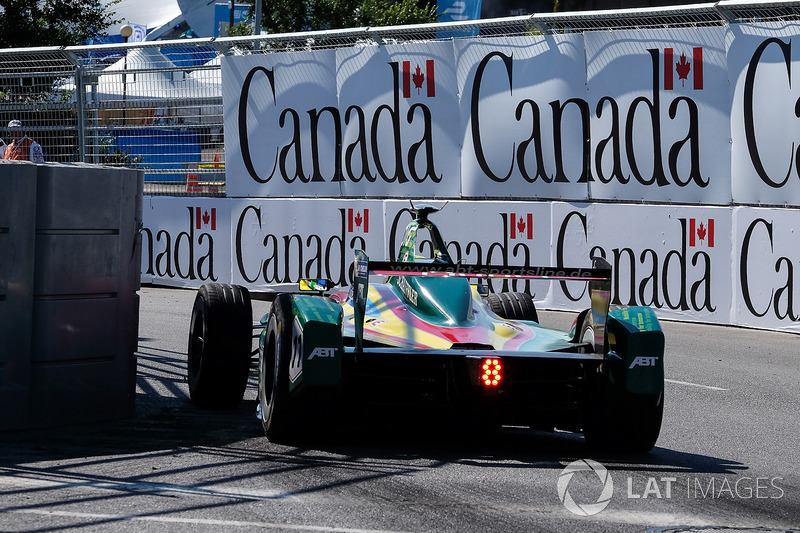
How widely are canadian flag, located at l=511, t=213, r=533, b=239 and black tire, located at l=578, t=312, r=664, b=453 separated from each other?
778cm

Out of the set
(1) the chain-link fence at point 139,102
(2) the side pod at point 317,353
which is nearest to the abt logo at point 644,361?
(2) the side pod at point 317,353

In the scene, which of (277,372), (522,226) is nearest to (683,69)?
(522,226)

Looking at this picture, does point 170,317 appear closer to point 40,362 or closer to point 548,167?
point 548,167

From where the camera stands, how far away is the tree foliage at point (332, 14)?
4056cm

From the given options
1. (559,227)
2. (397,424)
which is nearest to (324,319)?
(397,424)

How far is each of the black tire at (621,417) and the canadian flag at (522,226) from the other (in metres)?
7.78

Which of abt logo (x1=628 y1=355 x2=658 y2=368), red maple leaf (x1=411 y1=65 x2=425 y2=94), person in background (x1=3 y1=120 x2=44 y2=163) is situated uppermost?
red maple leaf (x1=411 y1=65 x2=425 y2=94)

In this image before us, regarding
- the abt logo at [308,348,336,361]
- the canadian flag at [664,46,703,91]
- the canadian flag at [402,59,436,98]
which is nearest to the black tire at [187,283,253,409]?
the abt logo at [308,348,336,361]

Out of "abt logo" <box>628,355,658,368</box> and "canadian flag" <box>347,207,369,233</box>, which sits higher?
"canadian flag" <box>347,207,369,233</box>

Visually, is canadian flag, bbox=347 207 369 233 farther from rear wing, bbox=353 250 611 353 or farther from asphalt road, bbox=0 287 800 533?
rear wing, bbox=353 250 611 353

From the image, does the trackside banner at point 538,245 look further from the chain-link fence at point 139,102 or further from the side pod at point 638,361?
the side pod at point 638,361

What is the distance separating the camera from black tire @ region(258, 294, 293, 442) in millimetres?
6312

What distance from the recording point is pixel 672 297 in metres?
13.3

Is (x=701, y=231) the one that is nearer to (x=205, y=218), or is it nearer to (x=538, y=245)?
(x=538, y=245)
